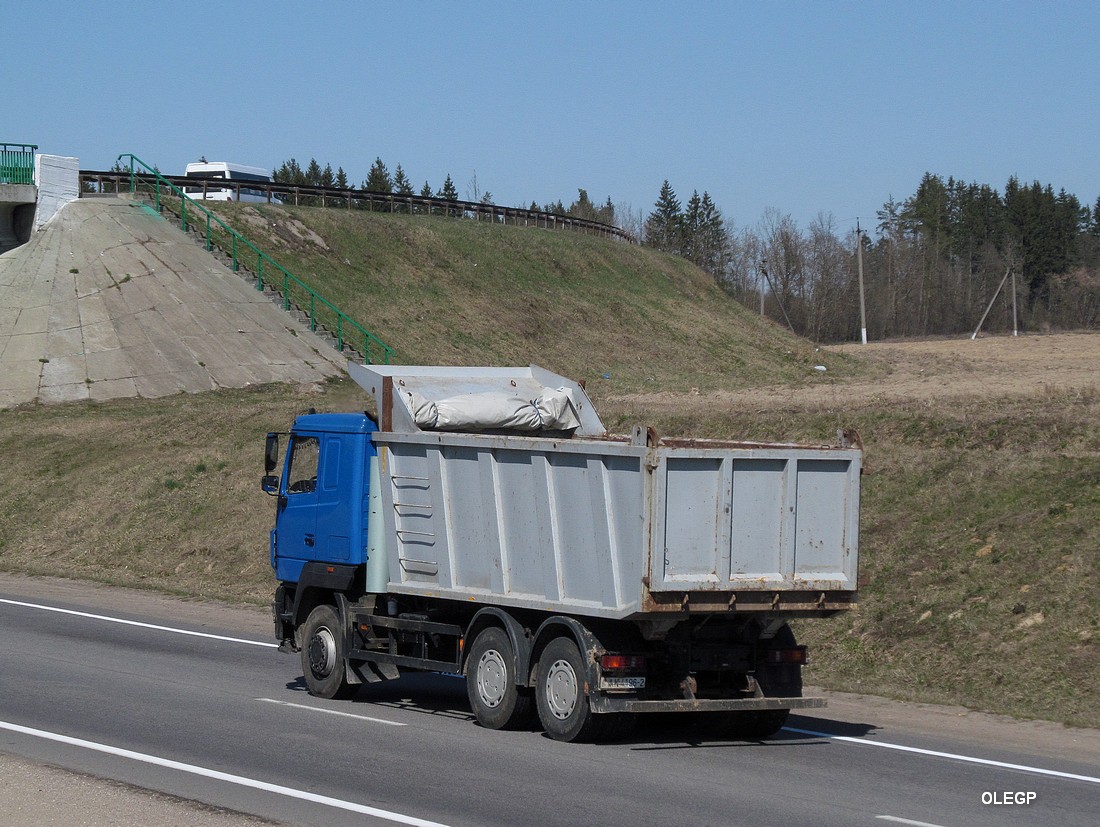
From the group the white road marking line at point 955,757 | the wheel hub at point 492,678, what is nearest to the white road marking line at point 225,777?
the wheel hub at point 492,678

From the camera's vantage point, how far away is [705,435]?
76.6ft

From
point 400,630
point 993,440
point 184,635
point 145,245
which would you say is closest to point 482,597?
point 400,630

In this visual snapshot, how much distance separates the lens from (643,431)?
9812mm

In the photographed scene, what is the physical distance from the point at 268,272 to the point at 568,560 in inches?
1511

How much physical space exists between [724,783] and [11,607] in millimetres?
14200

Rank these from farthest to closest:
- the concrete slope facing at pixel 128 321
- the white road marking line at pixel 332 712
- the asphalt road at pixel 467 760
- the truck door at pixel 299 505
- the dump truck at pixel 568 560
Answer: the concrete slope facing at pixel 128 321 → the truck door at pixel 299 505 → the white road marking line at pixel 332 712 → the dump truck at pixel 568 560 → the asphalt road at pixel 467 760

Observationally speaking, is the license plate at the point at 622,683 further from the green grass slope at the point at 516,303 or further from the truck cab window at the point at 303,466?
the green grass slope at the point at 516,303

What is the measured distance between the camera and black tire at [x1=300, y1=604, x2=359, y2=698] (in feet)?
41.5

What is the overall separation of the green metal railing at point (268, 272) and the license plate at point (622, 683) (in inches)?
1323

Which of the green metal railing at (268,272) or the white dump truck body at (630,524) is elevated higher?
the green metal railing at (268,272)

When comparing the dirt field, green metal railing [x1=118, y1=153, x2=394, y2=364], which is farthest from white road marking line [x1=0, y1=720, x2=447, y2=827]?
green metal railing [x1=118, y1=153, x2=394, y2=364]

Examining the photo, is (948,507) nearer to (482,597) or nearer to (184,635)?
(482,597)

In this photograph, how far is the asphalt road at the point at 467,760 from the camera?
827 centimetres

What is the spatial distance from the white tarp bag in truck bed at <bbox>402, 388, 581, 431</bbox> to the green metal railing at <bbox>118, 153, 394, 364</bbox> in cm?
3035
